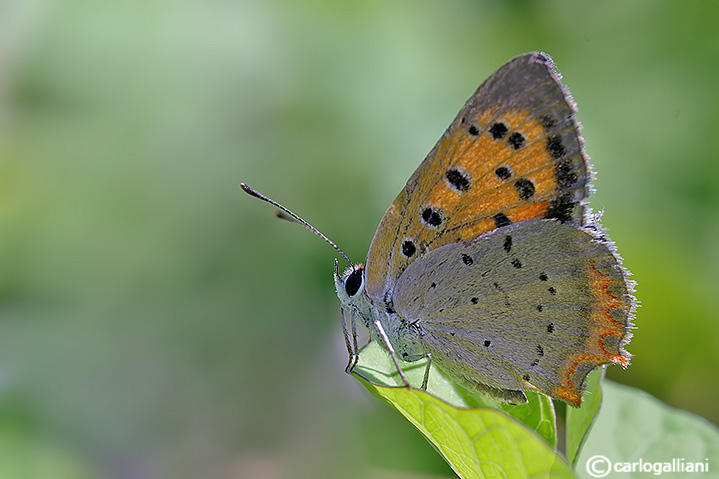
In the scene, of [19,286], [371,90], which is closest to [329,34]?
[371,90]

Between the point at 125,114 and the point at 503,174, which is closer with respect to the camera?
the point at 503,174

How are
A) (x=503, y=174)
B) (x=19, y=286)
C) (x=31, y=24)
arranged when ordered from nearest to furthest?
(x=503, y=174)
(x=19, y=286)
(x=31, y=24)

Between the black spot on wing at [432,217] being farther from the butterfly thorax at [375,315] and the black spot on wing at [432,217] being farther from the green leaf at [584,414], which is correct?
the green leaf at [584,414]

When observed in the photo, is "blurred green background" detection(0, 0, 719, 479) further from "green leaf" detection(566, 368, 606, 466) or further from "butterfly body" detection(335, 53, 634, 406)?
"green leaf" detection(566, 368, 606, 466)

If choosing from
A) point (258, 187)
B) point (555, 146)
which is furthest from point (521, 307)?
point (258, 187)

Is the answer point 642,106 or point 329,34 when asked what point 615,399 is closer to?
point 642,106

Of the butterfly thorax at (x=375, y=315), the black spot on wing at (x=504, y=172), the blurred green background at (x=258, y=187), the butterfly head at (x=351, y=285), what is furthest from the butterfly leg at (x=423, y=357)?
the blurred green background at (x=258, y=187)
